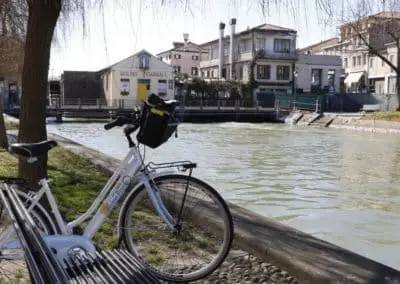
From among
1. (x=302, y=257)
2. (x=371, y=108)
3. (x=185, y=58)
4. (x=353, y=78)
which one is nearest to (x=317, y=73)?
(x=353, y=78)

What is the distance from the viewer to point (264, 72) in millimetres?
59375

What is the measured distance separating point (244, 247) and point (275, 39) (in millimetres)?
56445

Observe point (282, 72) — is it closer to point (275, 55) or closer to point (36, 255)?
point (275, 55)

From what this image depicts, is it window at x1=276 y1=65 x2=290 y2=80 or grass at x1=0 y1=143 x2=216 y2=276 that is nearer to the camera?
grass at x1=0 y1=143 x2=216 y2=276

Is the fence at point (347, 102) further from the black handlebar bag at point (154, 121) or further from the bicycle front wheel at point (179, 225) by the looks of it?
the black handlebar bag at point (154, 121)

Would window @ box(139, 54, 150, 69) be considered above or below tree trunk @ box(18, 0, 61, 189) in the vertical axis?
above

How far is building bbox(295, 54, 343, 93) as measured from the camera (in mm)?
60500

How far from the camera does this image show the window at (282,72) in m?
59.8

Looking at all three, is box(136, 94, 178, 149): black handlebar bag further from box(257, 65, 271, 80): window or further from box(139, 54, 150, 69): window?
box(257, 65, 271, 80): window

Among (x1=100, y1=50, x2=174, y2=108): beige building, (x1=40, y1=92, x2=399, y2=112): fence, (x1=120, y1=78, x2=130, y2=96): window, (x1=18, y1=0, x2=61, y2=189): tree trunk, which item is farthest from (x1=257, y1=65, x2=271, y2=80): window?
(x1=18, y1=0, x2=61, y2=189): tree trunk

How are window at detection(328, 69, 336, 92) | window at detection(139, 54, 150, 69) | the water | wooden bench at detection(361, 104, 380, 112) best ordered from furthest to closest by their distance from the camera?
window at detection(328, 69, 336, 92), window at detection(139, 54, 150, 69), wooden bench at detection(361, 104, 380, 112), the water

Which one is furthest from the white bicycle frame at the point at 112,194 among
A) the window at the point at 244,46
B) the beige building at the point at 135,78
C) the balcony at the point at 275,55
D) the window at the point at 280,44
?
the window at the point at 244,46

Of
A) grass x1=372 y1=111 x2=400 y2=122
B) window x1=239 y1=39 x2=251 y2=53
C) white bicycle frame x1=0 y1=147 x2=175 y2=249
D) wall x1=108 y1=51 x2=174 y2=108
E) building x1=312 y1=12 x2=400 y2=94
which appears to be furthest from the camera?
window x1=239 y1=39 x2=251 y2=53

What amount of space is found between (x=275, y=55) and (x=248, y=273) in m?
56.9
